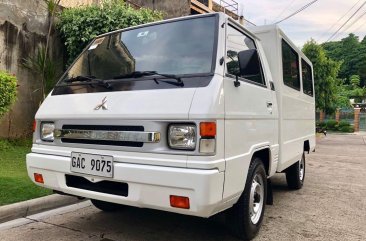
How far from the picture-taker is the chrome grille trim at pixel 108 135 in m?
2.83

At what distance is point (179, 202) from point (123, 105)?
930mm

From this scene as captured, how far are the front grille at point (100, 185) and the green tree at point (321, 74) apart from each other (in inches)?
858

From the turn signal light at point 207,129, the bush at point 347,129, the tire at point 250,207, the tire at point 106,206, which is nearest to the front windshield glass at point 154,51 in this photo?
the turn signal light at point 207,129

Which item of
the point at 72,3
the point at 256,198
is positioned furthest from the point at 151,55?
the point at 72,3

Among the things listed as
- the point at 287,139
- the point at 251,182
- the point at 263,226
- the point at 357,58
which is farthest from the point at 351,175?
the point at 357,58

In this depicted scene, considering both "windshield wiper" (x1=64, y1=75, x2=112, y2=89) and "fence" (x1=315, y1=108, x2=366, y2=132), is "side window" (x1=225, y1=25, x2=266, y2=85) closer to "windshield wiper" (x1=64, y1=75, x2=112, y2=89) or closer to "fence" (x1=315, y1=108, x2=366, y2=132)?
"windshield wiper" (x1=64, y1=75, x2=112, y2=89)

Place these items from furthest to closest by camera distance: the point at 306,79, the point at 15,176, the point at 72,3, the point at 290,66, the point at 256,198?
1. the point at 72,3
2. the point at 306,79
3. the point at 15,176
4. the point at 290,66
5. the point at 256,198

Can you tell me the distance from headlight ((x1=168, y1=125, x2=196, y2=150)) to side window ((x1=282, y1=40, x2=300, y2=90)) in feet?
7.61

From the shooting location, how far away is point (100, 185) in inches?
123

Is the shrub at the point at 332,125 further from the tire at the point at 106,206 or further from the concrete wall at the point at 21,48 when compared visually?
the tire at the point at 106,206

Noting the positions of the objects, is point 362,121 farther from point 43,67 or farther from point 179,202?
point 179,202

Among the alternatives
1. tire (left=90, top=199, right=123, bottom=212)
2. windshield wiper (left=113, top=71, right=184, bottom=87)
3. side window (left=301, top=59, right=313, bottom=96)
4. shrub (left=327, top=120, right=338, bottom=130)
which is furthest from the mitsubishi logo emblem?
shrub (left=327, top=120, right=338, bottom=130)

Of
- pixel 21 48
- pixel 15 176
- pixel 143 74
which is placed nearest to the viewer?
pixel 143 74

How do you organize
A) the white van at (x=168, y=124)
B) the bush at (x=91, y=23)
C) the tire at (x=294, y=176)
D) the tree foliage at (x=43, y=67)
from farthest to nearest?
the bush at (x=91, y=23) < the tree foliage at (x=43, y=67) < the tire at (x=294, y=176) < the white van at (x=168, y=124)
